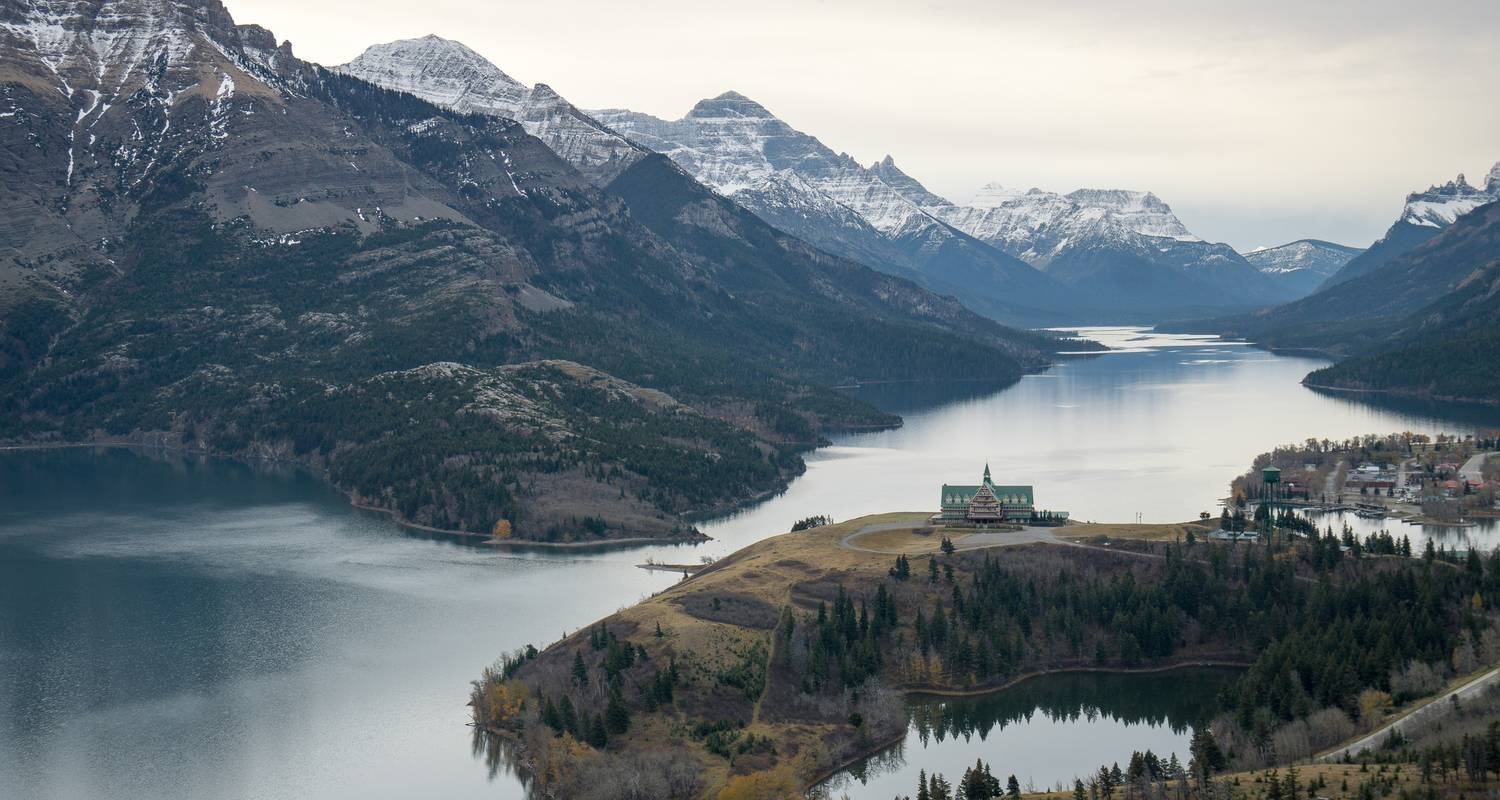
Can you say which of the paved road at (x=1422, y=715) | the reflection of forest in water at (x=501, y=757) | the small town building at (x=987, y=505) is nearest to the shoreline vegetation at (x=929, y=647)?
the reflection of forest in water at (x=501, y=757)

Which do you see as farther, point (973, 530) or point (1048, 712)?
point (973, 530)

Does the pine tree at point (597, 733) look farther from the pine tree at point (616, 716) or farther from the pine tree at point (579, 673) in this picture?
the pine tree at point (579, 673)

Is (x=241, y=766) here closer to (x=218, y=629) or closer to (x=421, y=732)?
(x=421, y=732)

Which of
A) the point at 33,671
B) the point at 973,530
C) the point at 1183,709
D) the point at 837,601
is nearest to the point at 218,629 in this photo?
the point at 33,671

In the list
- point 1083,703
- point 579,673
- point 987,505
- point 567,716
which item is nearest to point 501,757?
point 567,716

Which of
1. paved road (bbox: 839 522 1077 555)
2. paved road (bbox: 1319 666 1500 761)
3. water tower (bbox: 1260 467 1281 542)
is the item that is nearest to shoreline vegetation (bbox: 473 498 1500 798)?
paved road (bbox: 839 522 1077 555)

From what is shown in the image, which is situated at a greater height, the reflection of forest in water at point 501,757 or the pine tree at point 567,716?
the pine tree at point 567,716
